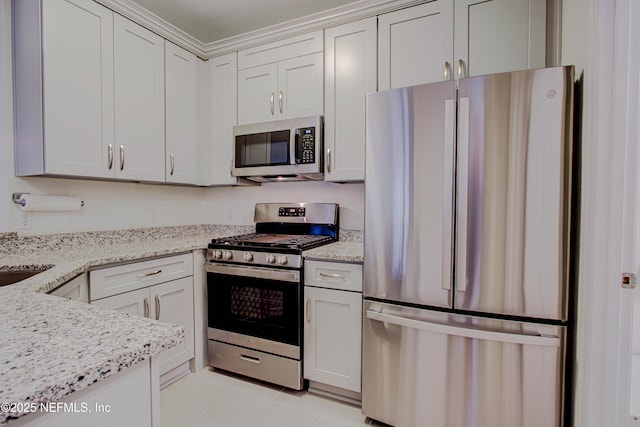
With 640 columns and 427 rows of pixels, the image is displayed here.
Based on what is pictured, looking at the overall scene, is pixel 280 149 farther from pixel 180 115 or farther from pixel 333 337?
pixel 333 337

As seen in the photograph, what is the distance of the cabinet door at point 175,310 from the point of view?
6.28ft

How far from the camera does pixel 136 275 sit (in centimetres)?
180

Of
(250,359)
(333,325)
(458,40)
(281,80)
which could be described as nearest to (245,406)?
(250,359)

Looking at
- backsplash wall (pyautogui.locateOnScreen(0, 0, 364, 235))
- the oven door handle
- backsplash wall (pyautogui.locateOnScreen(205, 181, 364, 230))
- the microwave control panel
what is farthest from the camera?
backsplash wall (pyautogui.locateOnScreen(205, 181, 364, 230))

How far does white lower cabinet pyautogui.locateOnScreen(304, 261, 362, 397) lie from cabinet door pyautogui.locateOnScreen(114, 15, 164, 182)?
1.31m

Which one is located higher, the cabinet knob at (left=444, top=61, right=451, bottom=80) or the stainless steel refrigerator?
the cabinet knob at (left=444, top=61, right=451, bottom=80)

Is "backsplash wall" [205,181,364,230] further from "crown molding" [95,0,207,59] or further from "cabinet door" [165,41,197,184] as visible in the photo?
"crown molding" [95,0,207,59]

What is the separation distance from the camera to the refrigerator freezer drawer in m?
1.29

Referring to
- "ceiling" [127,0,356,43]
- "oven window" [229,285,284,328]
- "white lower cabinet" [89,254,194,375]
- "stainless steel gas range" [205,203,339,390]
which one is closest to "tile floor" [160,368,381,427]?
"stainless steel gas range" [205,203,339,390]

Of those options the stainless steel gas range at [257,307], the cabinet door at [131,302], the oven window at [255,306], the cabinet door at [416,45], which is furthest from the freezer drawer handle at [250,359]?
the cabinet door at [416,45]

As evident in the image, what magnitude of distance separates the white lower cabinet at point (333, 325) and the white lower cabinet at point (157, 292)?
2.74 feet

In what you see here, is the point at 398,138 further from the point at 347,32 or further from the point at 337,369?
the point at 337,369

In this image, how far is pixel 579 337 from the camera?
48.5 inches

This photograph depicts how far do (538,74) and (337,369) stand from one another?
1.77m
